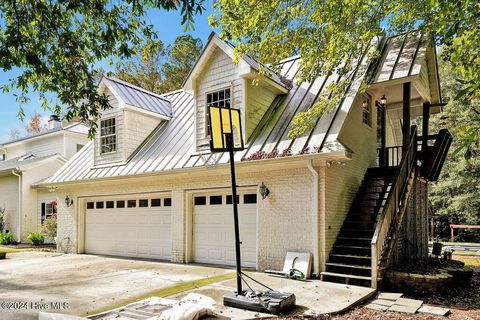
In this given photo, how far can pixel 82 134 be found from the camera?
22.8 meters

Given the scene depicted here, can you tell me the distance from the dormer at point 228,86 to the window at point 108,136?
11.6 feet

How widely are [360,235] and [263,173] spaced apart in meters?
2.98

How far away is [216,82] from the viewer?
11.2 metres

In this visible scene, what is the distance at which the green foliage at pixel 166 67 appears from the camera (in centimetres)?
2575

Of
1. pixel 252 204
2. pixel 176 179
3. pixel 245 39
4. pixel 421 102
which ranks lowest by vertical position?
pixel 252 204

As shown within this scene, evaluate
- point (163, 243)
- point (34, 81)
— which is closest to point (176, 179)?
point (163, 243)

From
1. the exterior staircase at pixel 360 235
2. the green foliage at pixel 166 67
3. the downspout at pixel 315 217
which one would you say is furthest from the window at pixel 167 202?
the green foliage at pixel 166 67

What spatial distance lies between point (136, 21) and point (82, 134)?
58.9 ft

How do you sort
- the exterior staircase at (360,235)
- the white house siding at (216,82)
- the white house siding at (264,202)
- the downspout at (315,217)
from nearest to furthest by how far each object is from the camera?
the exterior staircase at (360,235) → the downspout at (315,217) → the white house siding at (264,202) → the white house siding at (216,82)

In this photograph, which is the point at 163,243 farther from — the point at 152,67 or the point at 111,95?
the point at 152,67

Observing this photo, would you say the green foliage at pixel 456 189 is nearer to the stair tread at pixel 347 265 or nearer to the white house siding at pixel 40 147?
the stair tread at pixel 347 265

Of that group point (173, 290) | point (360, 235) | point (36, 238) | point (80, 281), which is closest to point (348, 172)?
point (360, 235)

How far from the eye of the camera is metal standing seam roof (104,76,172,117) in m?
13.1

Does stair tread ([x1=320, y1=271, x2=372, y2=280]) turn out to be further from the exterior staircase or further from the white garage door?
the white garage door
